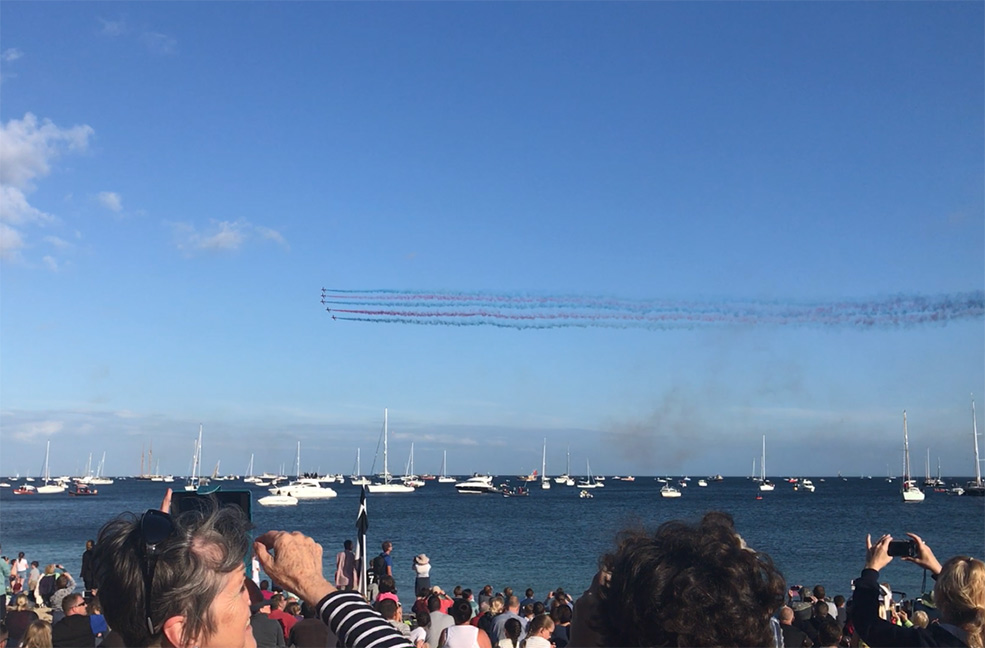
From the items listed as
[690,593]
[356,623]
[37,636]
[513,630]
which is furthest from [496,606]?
[690,593]

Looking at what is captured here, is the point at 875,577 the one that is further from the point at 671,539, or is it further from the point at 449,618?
the point at 449,618

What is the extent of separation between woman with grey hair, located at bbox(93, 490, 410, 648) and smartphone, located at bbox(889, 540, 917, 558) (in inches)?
150

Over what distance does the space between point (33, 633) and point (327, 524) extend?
81080 millimetres

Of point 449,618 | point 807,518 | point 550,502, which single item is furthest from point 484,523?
point 449,618

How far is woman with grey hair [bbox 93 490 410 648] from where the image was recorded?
2.75 metres

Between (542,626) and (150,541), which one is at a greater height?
(150,541)

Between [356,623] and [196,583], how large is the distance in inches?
22.0

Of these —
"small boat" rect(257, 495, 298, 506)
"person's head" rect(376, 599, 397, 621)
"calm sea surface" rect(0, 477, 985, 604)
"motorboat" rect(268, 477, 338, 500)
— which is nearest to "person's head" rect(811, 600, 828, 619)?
"calm sea surface" rect(0, 477, 985, 604)

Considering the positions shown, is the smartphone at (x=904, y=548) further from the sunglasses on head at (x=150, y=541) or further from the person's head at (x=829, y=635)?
the sunglasses on head at (x=150, y=541)

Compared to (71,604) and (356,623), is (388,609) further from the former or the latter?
(356,623)

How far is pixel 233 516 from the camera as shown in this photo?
9.96 feet

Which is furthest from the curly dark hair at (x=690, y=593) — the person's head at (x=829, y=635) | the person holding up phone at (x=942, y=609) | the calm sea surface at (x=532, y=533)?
the person's head at (x=829, y=635)

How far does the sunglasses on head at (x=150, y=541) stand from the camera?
274cm

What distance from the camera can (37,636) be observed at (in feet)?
21.5
